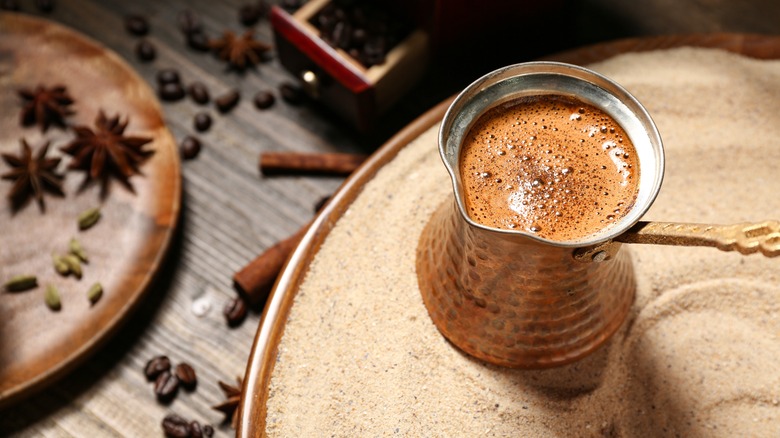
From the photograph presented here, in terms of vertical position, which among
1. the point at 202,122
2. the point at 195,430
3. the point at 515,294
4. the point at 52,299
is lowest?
the point at 195,430

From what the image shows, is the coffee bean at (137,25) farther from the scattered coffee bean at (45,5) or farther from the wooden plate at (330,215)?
the wooden plate at (330,215)

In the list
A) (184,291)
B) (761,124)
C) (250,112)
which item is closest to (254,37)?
(250,112)

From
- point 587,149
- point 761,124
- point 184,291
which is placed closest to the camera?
point 587,149

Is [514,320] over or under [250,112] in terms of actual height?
over

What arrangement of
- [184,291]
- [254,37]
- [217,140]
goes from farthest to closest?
1. [254,37]
2. [217,140]
3. [184,291]

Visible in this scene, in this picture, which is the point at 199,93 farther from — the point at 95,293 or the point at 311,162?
the point at 95,293

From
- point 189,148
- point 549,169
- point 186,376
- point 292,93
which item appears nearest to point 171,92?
point 189,148

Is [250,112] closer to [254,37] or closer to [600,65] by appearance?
[254,37]
